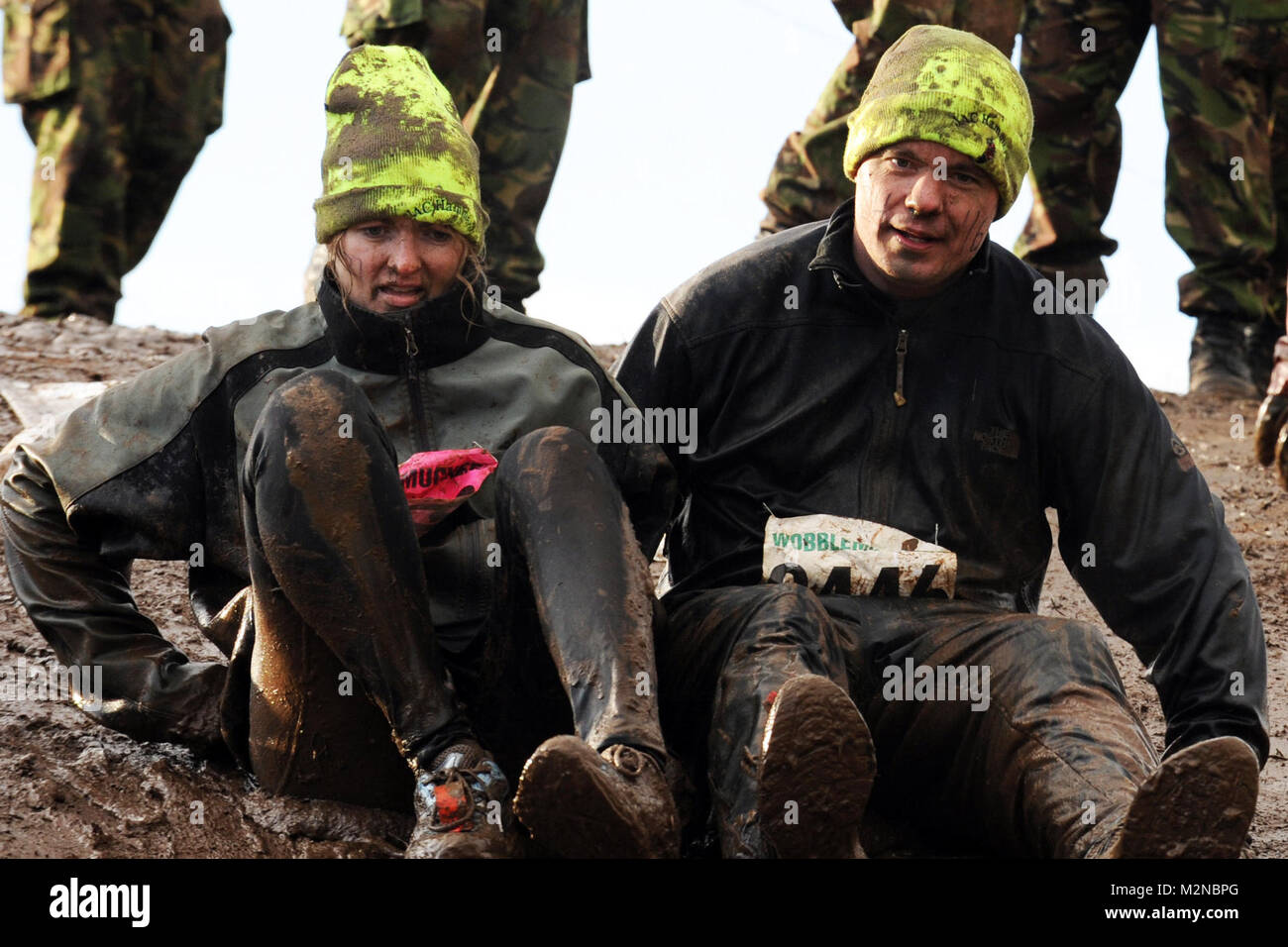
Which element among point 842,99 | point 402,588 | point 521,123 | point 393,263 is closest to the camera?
point 402,588

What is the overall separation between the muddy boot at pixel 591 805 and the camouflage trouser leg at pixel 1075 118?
18.7 ft

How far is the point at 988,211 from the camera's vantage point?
412 centimetres

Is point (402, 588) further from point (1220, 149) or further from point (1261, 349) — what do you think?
point (1261, 349)

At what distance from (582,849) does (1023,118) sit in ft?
6.50

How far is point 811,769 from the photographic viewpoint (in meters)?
3.02

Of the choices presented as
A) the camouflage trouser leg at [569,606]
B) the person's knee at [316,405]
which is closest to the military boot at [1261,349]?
the camouflage trouser leg at [569,606]

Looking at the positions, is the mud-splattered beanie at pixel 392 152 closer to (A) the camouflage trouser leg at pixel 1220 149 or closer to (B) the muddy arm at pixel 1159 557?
(B) the muddy arm at pixel 1159 557

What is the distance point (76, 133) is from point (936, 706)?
5112mm

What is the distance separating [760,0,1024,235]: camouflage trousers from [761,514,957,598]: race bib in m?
3.61

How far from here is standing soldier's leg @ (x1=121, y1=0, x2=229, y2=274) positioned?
26.2ft

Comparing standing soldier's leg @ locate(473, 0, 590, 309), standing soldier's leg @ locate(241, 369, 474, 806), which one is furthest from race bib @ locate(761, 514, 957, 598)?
standing soldier's leg @ locate(473, 0, 590, 309)

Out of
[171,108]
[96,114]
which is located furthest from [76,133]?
[171,108]

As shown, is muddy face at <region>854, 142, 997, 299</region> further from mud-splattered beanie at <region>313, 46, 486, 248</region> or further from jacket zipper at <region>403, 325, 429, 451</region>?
jacket zipper at <region>403, 325, 429, 451</region>

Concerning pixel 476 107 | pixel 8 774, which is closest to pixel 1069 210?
pixel 476 107
